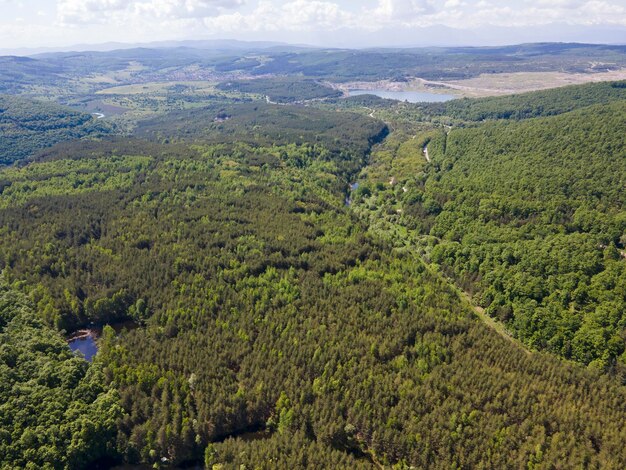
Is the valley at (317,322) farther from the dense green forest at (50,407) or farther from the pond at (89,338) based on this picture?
the pond at (89,338)

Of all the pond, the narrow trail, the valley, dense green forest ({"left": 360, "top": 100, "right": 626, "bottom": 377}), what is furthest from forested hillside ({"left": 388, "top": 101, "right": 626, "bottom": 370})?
the pond

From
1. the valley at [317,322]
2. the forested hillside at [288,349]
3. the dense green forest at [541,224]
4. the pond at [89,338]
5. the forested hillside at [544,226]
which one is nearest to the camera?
the forested hillside at [288,349]

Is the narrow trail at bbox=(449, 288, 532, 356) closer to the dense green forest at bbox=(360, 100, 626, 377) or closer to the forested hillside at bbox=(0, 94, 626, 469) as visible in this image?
the dense green forest at bbox=(360, 100, 626, 377)

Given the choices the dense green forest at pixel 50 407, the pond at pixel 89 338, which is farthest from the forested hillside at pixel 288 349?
the pond at pixel 89 338

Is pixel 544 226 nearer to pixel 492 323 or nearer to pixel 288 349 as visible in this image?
pixel 492 323

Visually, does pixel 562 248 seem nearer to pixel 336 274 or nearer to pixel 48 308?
pixel 336 274

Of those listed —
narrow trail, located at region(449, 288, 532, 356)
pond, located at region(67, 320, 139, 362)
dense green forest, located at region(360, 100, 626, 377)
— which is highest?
dense green forest, located at region(360, 100, 626, 377)

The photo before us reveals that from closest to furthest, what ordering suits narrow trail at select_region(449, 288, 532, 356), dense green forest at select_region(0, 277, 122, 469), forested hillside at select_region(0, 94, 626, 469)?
dense green forest at select_region(0, 277, 122, 469), forested hillside at select_region(0, 94, 626, 469), narrow trail at select_region(449, 288, 532, 356)
